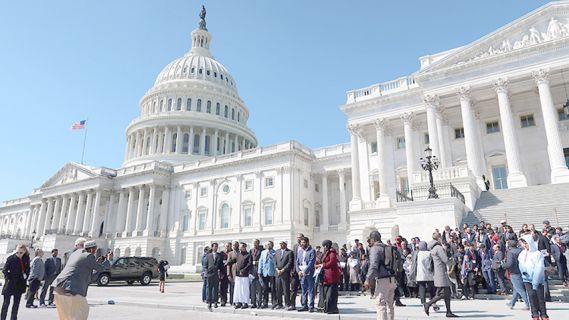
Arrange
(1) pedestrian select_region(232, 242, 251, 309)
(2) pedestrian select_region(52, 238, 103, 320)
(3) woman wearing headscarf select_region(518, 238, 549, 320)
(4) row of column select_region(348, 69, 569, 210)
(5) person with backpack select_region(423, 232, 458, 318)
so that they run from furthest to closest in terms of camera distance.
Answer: (4) row of column select_region(348, 69, 569, 210), (1) pedestrian select_region(232, 242, 251, 309), (5) person with backpack select_region(423, 232, 458, 318), (3) woman wearing headscarf select_region(518, 238, 549, 320), (2) pedestrian select_region(52, 238, 103, 320)

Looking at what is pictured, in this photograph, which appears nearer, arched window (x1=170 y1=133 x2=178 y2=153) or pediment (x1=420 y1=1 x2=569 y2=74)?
pediment (x1=420 y1=1 x2=569 y2=74)

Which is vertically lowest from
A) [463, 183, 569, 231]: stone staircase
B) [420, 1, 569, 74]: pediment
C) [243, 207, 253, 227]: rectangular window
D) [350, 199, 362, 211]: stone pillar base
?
[463, 183, 569, 231]: stone staircase

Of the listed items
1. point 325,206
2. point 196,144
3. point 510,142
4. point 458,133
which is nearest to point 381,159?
point 458,133

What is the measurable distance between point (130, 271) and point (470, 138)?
27.1m

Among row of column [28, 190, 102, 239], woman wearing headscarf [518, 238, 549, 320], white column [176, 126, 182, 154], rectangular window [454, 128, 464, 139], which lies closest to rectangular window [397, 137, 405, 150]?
rectangular window [454, 128, 464, 139]

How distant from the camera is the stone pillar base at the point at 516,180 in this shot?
28.2m

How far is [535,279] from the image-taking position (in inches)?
325

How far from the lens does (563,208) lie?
21000 mm

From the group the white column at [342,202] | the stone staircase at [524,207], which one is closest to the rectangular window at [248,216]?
the white column at [342,202]

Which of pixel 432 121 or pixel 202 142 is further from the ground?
pixel 202 142

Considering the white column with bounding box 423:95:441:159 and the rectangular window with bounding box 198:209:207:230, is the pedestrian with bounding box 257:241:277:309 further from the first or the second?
the rectangular window with bounding box 198:209:207:230

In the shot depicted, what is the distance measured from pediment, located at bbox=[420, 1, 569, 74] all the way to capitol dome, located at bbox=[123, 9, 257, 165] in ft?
178

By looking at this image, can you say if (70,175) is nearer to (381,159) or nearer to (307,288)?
(381,159)

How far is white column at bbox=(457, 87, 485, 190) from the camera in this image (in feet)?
97.9
